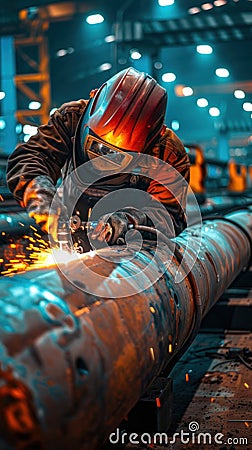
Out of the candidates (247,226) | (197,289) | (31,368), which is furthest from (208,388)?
(247,226)

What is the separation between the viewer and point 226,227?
3584mm

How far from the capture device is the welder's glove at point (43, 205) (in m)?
2.07

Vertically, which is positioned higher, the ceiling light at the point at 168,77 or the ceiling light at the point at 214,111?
the ceiling light at the point at 168,77

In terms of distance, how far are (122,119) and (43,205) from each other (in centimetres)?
47

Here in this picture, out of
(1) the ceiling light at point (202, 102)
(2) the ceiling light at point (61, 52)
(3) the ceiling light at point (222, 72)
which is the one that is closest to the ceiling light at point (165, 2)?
(3) the ceiling light at point (222, 72)

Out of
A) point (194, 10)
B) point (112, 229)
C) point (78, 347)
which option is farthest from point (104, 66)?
point (78, 347)

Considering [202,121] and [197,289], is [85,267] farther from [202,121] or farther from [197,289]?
[202,121]

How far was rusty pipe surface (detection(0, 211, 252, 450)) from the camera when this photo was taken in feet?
3.02

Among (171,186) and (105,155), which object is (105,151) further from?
(171,186)

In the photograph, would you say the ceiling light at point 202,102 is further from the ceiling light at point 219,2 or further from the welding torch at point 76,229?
the welding torch at point 76,229

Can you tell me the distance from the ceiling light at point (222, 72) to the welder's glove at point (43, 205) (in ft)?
34.8

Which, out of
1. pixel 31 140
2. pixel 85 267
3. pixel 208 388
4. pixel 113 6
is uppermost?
pixel 113 6

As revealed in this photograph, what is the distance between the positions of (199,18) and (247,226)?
5.12 metres

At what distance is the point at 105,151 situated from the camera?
7.93ft
